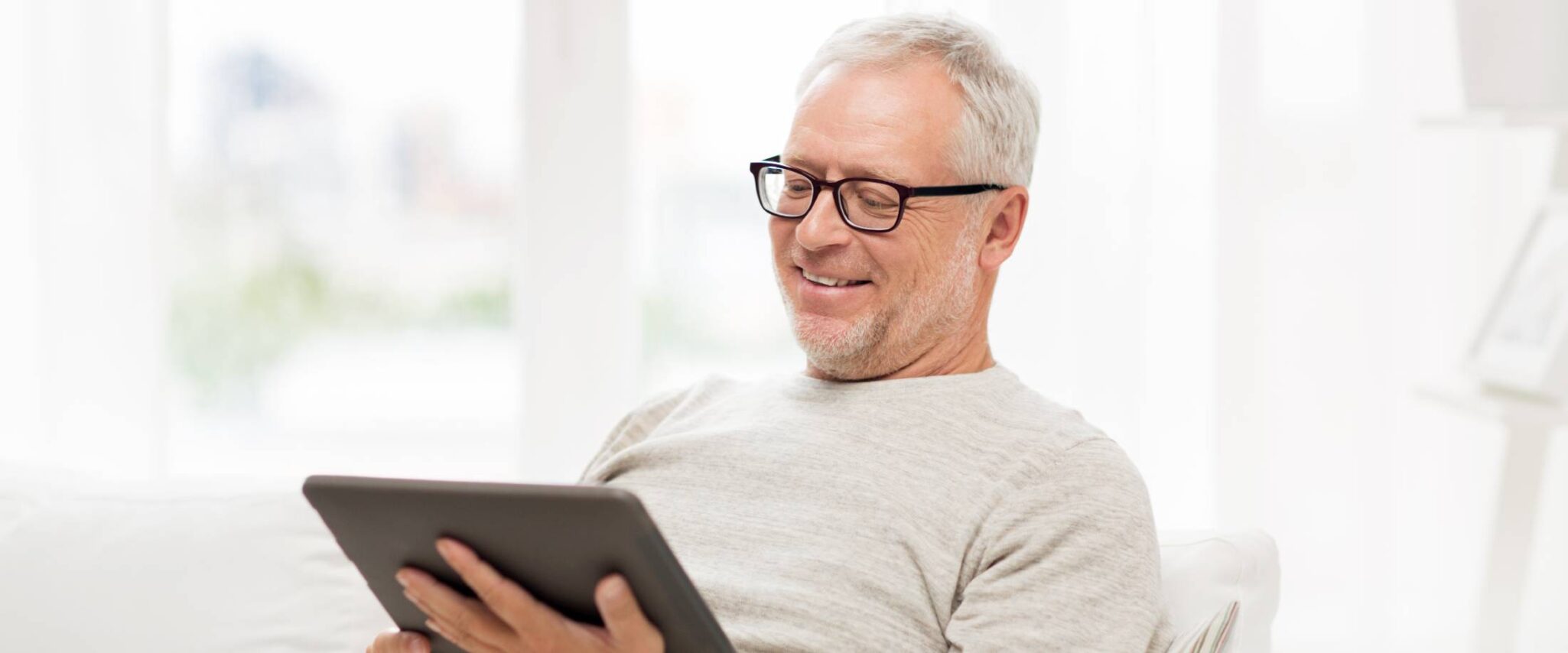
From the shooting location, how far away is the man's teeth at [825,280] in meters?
1.46

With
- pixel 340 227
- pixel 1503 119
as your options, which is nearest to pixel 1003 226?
pixel 1503 119

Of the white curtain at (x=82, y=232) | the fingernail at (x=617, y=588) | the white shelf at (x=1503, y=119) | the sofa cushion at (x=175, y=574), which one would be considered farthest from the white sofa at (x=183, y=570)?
the white curtain at (x=82, y=232)

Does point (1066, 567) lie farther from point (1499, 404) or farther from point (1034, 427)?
point (1499, 404)

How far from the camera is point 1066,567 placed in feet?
3.92

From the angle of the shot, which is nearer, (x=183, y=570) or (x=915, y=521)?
(x=915, y=521)

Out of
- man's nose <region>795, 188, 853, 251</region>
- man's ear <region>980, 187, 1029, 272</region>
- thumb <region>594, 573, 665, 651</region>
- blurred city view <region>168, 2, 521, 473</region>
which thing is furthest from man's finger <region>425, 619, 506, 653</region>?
blurred city view <region>168, 2, 521, 473</region>

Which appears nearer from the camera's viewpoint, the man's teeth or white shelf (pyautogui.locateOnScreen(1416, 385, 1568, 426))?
the man's teeth

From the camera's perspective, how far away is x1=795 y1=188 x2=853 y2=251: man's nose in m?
1.41

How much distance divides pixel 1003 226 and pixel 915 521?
1.24ft

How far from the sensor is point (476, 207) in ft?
9.09

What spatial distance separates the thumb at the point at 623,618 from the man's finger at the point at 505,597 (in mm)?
50

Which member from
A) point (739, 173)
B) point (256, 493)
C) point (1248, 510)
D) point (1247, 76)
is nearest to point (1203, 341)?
point (1248, 510)

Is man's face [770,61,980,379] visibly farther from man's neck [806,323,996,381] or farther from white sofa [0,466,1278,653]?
white sofa [0,466,1278,653]

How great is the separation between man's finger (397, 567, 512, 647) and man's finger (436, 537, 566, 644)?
30 millimetres
